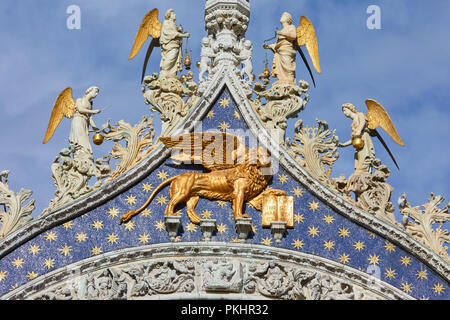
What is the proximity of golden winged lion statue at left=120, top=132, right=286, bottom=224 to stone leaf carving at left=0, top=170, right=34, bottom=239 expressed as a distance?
48.8 inches

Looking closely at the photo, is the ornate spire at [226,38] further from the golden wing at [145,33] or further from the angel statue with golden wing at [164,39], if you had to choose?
the golden wing at [145,33]

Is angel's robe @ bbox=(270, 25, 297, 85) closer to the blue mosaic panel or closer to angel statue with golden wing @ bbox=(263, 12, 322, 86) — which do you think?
angel statue with golden wing @ bbox=(263, 12, 322, 86)

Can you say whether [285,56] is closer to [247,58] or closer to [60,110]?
[247,58]

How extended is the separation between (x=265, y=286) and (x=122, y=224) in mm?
1975

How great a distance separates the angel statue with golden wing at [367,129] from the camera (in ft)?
59.0

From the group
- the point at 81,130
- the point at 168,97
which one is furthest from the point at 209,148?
the point at 81,130

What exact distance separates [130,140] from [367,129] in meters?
3.13

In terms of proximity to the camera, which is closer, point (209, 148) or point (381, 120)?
point (209, 148)

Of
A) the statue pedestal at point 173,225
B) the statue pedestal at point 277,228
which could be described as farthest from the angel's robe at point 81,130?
the statue pedestal at point 277,228

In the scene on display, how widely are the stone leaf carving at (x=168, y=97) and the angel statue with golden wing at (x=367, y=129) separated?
2083 mm

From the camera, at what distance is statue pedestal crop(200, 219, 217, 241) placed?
56.3ft

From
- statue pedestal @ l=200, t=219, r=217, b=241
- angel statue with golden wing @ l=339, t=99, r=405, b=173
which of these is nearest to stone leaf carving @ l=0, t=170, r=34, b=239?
statue pedestal @ l=200, t=219, r=217, b=241

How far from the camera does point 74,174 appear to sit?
1766cm

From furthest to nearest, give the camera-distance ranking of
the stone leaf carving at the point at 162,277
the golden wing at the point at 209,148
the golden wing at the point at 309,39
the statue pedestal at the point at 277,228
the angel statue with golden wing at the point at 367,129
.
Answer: the golden wing at the point at 309,39
the angel statue with golden wing at the point at 367,129
the golden wing at the point at 209,148
the statue pedestal at the point at 277,228
the stone leaf carving at the point at 162,277
